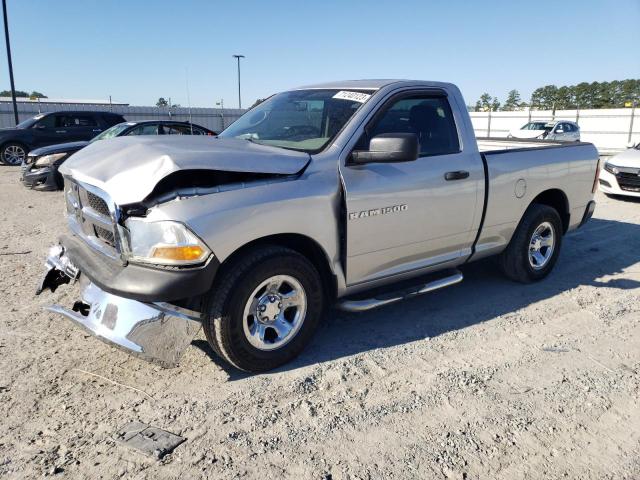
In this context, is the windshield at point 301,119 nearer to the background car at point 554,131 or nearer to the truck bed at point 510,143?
the truck bed at point 510,143

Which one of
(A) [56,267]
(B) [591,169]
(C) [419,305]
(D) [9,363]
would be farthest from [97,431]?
(B) [591,169]

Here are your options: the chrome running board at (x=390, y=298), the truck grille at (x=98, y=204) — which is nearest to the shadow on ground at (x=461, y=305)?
the chrome running board at (x=390, y=298)

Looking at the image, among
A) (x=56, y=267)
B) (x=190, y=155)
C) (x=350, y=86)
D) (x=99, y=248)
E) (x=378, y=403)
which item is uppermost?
(x=350, y=86)

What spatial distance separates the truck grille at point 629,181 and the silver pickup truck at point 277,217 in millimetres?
6573

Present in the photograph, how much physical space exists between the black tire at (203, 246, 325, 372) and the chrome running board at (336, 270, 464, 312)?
0.35 metres

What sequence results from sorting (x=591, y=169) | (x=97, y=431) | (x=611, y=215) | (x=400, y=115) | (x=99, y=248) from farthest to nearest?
(x=611, y=215) < (x=591, y=169) < (x=400, y=115) < (x=99, y=248) < (x=97, y=431)

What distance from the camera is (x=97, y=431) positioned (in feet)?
9.41

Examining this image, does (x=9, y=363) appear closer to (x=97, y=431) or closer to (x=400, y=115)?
(x=97, y=431)

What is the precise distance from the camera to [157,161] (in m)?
3.04

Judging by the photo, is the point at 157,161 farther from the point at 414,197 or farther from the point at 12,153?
the point at 12,153

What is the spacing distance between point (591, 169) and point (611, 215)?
390 centimetres

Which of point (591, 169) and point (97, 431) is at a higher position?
point (591, 169)

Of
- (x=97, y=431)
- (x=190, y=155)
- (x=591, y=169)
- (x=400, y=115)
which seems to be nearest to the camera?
(x=97, y=431)

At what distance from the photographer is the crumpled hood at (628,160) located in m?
10.2
